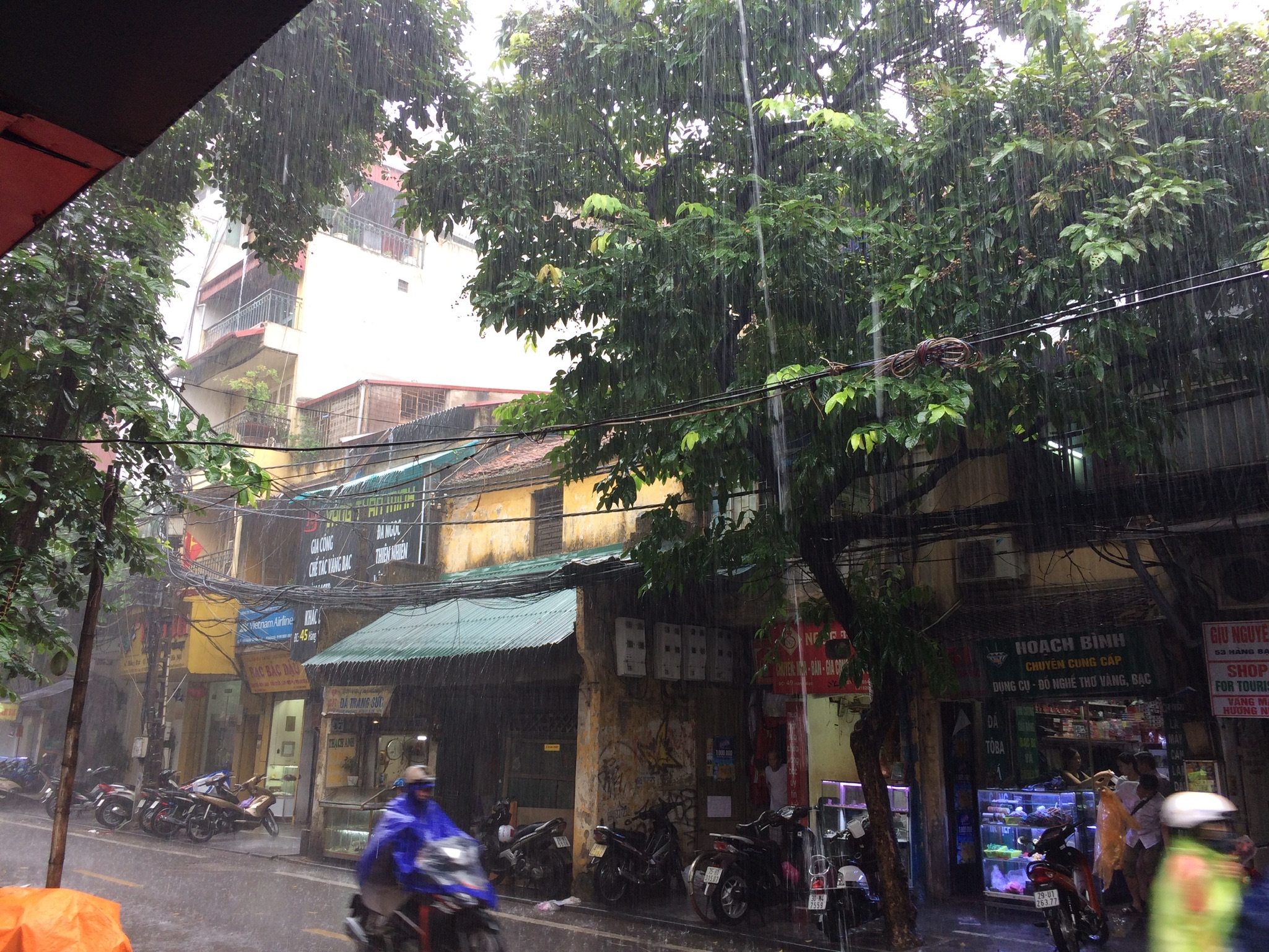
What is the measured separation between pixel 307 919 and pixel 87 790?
14.8 m

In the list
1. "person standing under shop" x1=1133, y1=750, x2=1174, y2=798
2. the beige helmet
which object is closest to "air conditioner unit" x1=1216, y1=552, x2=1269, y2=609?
"person standing under shop" x1=1133, y1=750, x2=1174, y2=798

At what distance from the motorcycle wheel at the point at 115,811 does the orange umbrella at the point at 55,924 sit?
49.0ft

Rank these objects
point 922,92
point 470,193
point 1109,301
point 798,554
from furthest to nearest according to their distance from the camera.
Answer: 1. point 798,554
2. point 470,193
3. point 922,92
4. point 1109,301

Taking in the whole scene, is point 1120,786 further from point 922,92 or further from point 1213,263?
point 922,92

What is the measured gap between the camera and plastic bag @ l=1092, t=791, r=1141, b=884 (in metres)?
9.06

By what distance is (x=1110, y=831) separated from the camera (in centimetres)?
912

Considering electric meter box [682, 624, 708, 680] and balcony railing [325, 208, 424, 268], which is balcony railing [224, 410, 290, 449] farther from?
electric meter box [682, 624, 708, 680]

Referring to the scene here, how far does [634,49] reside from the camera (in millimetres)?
9266

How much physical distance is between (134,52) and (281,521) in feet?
65.2

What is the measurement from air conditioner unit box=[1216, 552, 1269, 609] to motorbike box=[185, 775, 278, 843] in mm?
15735

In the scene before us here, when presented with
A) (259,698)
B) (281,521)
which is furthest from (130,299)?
(259,698)

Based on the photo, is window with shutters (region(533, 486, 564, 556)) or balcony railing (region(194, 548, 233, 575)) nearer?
window with shutters (region(533, 486, 564, 556))

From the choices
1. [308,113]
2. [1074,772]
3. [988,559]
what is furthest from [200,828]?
[1074,772]

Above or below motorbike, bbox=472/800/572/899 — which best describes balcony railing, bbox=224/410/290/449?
above
